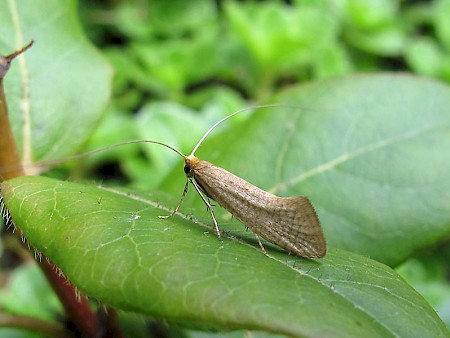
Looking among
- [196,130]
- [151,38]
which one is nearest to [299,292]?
[196,130]

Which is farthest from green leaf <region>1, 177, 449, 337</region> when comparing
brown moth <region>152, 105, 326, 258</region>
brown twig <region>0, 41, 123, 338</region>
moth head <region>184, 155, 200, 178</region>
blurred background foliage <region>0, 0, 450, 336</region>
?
blurred background foliage <region>0, 0, 450, 336</region>

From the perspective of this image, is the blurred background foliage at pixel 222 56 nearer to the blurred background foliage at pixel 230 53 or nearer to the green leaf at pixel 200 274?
the blurred background foliage at pixel 230 53

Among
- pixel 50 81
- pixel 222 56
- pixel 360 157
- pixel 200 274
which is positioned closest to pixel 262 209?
pixel 360 157

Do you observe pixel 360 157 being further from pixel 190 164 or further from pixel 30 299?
pixel 30 299

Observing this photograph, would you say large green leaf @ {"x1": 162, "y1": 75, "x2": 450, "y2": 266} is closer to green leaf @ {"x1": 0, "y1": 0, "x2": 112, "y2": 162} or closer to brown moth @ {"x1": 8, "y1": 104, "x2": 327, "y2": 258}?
brown moth @ {"x1": 8, "y1": 104, "x2": 327, "y2": 258}

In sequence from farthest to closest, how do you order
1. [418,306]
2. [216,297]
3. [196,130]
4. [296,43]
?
[296,43] → [196,130] → [418,306] → [216,297]

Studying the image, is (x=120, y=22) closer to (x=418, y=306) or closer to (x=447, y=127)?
(x=447, y=127)
